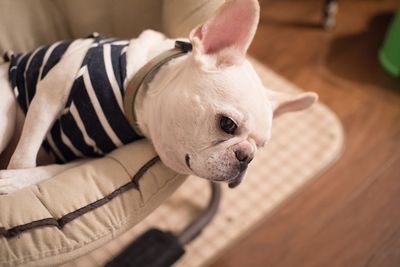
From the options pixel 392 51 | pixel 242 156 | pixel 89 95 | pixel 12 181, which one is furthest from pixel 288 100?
pixel 392 51

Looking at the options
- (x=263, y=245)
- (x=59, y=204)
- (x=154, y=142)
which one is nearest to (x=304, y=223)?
(x=263, y=245)

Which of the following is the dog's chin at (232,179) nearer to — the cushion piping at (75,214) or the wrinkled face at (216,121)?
the wrinkled face at (216,121)

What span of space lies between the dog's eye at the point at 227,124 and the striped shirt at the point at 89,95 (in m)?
0.21

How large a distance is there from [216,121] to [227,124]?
2 centimetres

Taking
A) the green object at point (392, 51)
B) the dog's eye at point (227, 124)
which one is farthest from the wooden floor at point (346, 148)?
the dog's eye at point (227, 124)

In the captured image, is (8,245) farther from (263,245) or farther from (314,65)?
(314,65)

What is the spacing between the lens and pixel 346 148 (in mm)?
1253

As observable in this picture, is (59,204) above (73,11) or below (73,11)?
below

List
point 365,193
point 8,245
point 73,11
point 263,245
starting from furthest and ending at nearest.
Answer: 1. point 365,193
2. point 263,245
3. point 73,11
4. point 8,245

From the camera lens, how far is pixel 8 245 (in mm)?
589

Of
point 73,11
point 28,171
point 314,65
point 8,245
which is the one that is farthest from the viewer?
point 314,65

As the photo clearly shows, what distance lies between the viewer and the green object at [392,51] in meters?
1.35

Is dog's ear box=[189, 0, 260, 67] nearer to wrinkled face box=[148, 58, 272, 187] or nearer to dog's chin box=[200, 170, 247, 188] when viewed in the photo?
wrinkled face box=[148, 58, 272, 187]

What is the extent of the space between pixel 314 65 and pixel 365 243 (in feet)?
2.13
